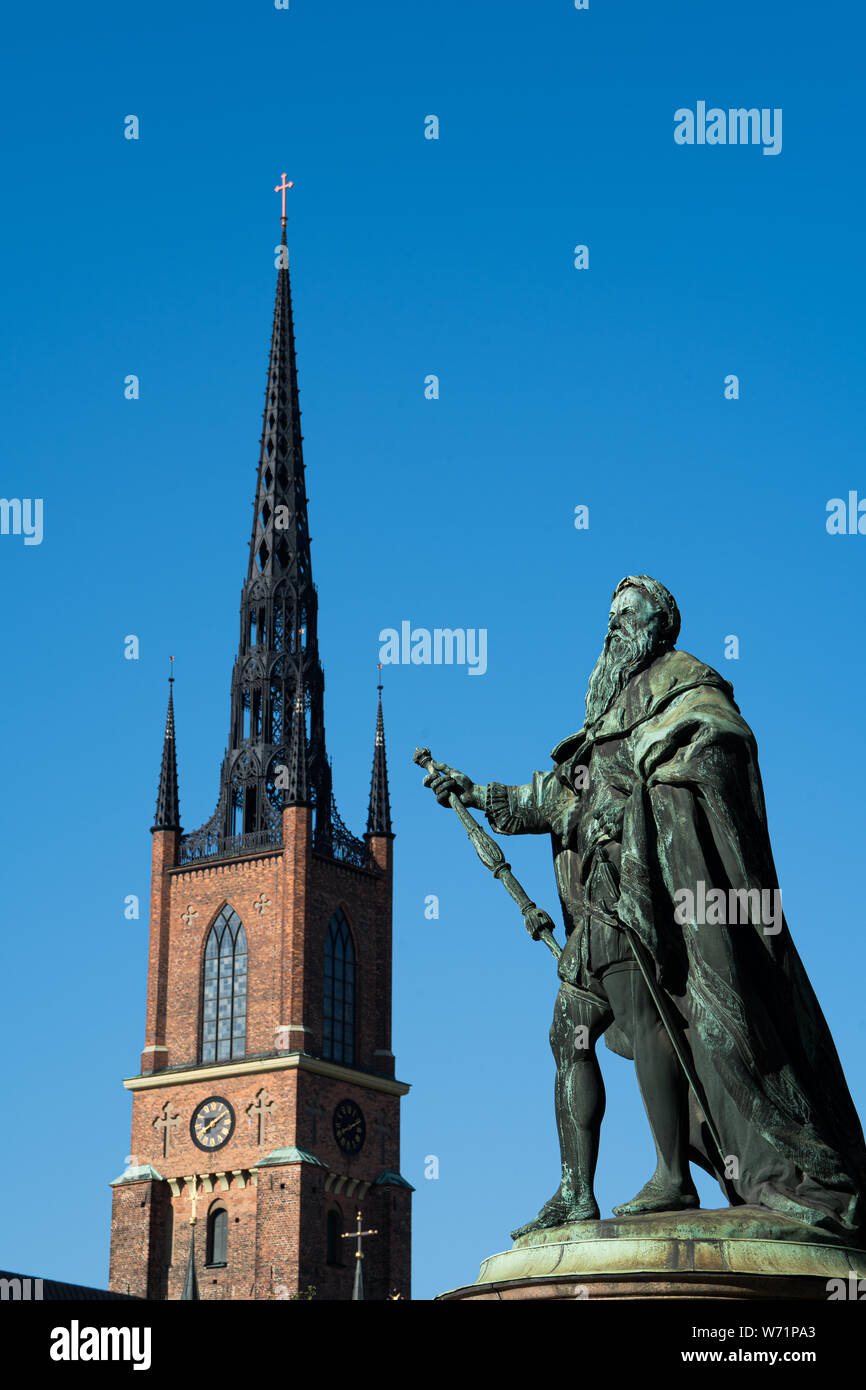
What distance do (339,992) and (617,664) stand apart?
76.0 m

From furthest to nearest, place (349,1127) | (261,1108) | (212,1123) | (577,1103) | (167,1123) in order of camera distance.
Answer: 1. (167,1123)
2. (349,1127)
3. (212,1123)
4. (261,1108)
5. (577,1103)

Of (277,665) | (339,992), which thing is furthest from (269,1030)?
(277,665)

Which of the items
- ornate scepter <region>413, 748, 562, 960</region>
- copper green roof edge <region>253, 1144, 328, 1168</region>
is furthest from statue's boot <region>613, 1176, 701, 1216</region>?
copper green roof edge <region>253, 1144, 328, 1168</region>

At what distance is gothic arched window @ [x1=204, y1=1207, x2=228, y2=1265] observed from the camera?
268 feet

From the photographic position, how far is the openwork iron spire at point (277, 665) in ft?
285

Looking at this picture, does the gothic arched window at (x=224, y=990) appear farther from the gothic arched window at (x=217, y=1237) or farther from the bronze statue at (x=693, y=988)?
the bronze statue at (x=693, y=988)

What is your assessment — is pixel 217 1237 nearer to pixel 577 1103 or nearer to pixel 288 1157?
pixel 288 1157

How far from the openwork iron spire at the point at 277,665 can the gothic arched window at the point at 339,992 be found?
2.97 m

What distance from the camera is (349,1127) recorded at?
84.2 meters

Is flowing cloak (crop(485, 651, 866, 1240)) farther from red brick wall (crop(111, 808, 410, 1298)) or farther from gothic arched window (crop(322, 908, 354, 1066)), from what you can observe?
gothic arched window (crop(322, 908, 354, 1066))
